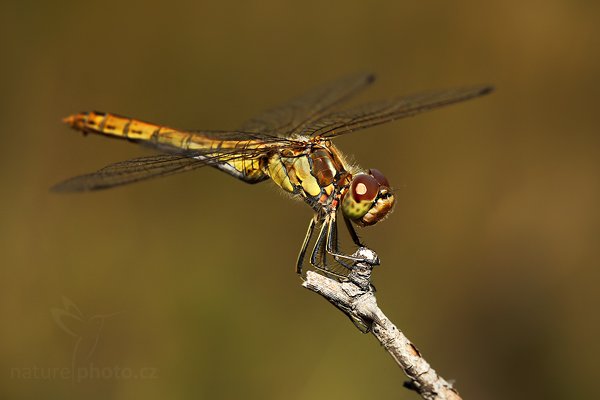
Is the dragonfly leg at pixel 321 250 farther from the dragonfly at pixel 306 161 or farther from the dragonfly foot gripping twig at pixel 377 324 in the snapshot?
the dragonfly foot gripping twig at pixel 377 324

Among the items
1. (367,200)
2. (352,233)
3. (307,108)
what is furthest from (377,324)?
(307,108)

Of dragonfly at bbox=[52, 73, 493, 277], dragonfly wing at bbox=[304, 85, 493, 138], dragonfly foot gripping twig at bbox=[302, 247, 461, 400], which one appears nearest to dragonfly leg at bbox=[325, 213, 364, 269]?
dragonfly at bbox=[52, 73, 493, 277]

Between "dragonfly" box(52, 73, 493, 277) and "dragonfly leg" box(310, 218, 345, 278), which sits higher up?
"dragonfly" box(52, 73, 493, 277)

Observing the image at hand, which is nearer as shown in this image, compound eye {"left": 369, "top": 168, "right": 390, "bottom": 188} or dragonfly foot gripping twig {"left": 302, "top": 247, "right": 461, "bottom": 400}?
dragonfly foot gripping twig {"left": 302, "top": 247, "right": 461, "bottom": 400}

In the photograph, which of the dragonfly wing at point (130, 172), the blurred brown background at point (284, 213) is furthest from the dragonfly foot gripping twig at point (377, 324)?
the blurred brown background at point (284, 213)

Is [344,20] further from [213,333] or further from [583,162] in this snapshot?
[213,333]

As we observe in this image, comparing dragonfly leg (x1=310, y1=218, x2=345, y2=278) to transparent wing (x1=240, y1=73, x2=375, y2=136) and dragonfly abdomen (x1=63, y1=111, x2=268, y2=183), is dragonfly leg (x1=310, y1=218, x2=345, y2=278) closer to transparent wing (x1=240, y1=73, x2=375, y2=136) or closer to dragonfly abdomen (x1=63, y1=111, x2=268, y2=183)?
dragonfly abdomen (x1=63, y1=111, x2=268, y2=183)

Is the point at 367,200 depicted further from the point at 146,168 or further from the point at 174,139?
the point at 174,139
